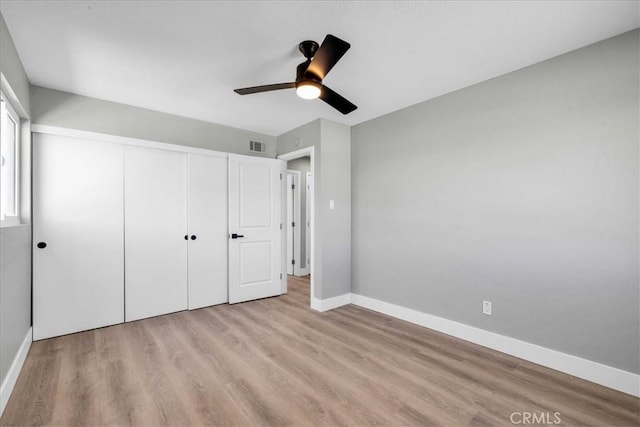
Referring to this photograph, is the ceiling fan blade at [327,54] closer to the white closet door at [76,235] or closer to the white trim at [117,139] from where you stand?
the white trim at [117,139]

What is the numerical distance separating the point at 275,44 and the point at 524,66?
2090mm

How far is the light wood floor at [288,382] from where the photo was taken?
69.2 inches

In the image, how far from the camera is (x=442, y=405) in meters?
1.86

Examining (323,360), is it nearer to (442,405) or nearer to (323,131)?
(442,405)

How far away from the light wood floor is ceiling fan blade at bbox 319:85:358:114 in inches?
84.7

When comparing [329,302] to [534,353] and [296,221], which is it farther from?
[296,221]

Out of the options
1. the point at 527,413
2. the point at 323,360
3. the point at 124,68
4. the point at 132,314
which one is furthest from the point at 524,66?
the point at 132,314

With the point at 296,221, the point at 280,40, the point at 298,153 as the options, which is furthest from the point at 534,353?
the point at 296,221

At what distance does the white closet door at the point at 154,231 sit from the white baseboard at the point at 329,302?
1.65 meters

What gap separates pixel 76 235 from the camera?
2.96 m

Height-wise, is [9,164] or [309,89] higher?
[309,89]

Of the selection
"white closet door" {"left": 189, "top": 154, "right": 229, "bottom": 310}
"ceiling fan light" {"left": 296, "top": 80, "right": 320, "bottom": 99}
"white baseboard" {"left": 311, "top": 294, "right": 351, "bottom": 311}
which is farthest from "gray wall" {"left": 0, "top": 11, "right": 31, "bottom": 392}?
"white baseboard" {"left": 311, "top": 294, "right": 351, "bottom": 311}

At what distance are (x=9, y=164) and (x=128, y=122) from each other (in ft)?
3.70

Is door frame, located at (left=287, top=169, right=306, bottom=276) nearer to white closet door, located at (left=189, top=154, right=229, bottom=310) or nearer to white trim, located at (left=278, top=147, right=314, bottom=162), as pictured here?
white trim, located at (left=278, top=147, right=314, bottom=162)
